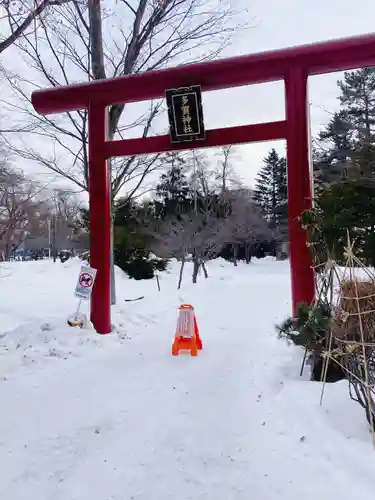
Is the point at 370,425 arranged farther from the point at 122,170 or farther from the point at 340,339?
the point at 122,170

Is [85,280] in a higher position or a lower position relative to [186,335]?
higher

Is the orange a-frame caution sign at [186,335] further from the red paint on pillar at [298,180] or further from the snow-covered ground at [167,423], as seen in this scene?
the red paint on pillar at [298,180]

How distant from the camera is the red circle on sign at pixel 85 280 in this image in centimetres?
616

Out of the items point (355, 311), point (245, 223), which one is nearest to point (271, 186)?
point (245, 223)

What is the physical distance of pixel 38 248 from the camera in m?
45.1

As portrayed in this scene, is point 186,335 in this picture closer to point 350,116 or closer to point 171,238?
point 171,238

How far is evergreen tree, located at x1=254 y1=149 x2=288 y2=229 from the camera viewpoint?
3225 cm

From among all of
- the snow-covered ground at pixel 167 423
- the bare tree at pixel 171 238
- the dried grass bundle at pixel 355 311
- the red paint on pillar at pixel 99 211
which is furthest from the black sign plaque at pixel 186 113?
the bare tree at pixel 171 238

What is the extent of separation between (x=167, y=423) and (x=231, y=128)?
4.47 m

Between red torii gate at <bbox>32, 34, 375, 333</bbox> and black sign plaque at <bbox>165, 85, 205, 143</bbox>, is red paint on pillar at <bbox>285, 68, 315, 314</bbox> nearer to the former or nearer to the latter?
red torii gate at <bbox>32, 34, 375, 333</bbox>

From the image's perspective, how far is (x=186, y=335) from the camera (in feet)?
17.8

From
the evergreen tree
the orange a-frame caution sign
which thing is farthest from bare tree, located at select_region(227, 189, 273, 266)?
the orange a-frame caution sign

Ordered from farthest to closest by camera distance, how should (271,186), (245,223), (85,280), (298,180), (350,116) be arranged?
(271,186) < (245,223) < (350,116) < (85,280) < (298,180)

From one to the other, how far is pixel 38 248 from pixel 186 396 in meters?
45.0
